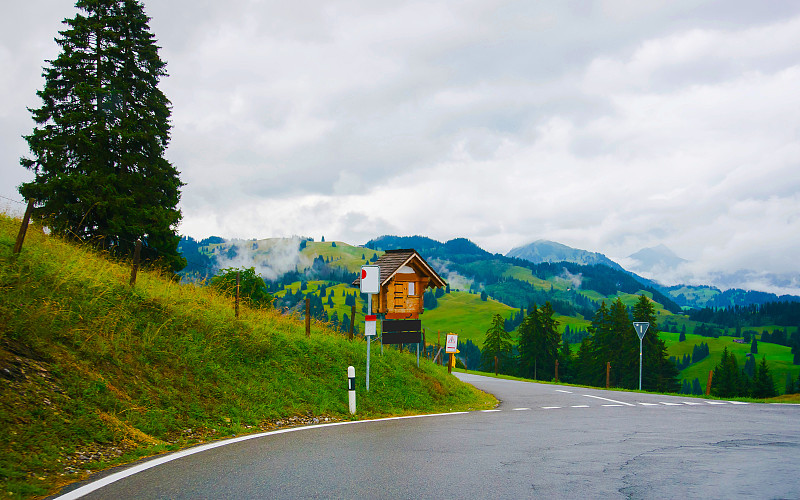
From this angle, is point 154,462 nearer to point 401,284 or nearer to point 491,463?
point 491,463

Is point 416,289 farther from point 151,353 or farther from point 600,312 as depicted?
point 600,312

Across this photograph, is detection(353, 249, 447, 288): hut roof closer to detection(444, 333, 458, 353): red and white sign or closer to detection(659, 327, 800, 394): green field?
detection(444, 333, 458, 353): red and white sign

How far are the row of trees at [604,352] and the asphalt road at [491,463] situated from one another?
5264 cm

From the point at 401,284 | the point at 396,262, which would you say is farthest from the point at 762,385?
the point at 396,262

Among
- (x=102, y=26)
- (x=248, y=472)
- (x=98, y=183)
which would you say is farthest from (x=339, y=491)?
(x=102, y=26)

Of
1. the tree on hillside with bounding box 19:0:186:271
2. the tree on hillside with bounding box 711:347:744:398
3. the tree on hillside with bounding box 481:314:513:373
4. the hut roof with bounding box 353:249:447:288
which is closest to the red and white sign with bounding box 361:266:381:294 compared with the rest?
the hut roof with bounding box 353:249:447:288

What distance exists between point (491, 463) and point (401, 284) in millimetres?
12366

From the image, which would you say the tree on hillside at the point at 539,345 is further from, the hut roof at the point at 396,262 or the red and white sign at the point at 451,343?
the hut roof at the point at 396,262

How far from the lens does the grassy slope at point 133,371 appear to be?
616 centimetres

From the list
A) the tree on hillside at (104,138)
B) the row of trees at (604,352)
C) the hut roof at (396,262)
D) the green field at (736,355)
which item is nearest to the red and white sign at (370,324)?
the hut roof at (396,262)

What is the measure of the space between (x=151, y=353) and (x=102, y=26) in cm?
2058

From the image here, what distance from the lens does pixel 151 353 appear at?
953 centimetres

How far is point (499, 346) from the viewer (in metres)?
74.7

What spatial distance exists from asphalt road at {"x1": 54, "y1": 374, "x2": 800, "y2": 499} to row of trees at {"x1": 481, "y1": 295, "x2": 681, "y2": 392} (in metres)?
52.6
